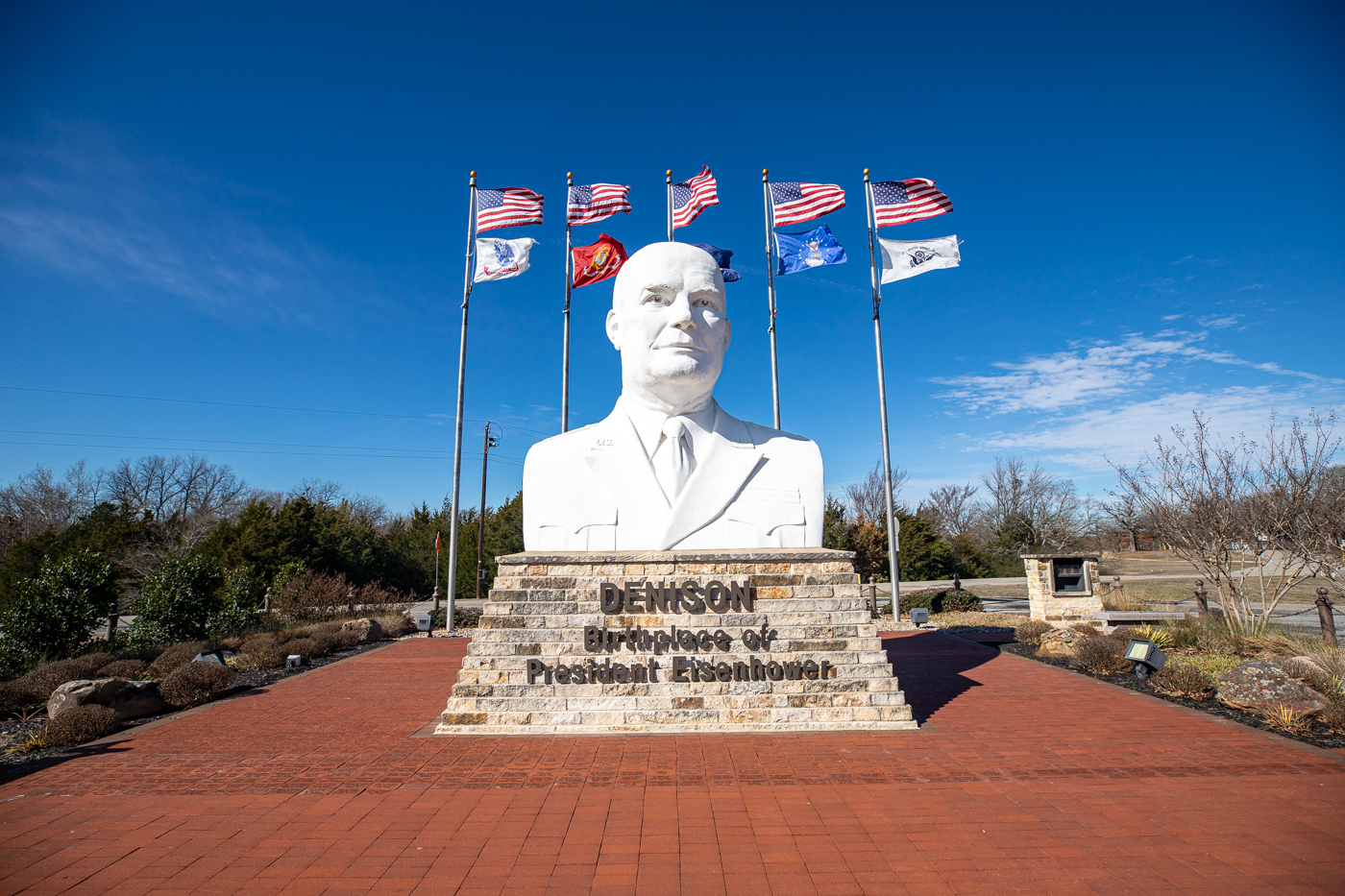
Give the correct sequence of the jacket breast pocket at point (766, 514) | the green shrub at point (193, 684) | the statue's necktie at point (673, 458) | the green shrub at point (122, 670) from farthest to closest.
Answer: the green shrub at point (122, 670)
the green shrub at point (193, 684)
the statue's necktie at point (673, 458)
the jacket breast pocket at point (766, 514)

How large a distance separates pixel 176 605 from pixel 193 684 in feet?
23.3

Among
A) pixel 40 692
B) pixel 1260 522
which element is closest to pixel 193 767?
pixel 40 692

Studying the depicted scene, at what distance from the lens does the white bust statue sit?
7.37 metres

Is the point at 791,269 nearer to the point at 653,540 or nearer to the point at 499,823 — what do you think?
the point at 653,540

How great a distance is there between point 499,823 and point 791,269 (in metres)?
13.0

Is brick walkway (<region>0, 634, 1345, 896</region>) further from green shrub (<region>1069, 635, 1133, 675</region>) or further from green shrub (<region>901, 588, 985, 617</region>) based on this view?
green shrub (<region>901, 588, 985, 617</region>)

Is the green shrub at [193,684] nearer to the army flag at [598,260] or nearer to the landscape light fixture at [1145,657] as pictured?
the army flag at [598,260]

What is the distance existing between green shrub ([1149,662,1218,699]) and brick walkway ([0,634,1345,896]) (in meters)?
1.37

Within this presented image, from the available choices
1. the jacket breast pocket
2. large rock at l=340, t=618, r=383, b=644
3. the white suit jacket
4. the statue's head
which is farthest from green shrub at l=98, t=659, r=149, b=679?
the jacket breast pocket

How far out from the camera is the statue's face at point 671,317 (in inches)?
298

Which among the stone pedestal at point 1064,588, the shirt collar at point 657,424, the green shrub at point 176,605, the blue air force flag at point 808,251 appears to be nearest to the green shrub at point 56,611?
the green shrub at point 176,605

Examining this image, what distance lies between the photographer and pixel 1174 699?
8.14 meters

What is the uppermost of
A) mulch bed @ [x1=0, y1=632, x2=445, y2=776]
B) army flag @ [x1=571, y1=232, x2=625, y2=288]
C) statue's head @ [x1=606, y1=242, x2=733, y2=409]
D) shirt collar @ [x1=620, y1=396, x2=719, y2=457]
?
army flag @ [x1=571, y1=232, x2=625, y2=288]

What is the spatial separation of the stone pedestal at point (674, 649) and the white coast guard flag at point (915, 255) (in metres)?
10.4
